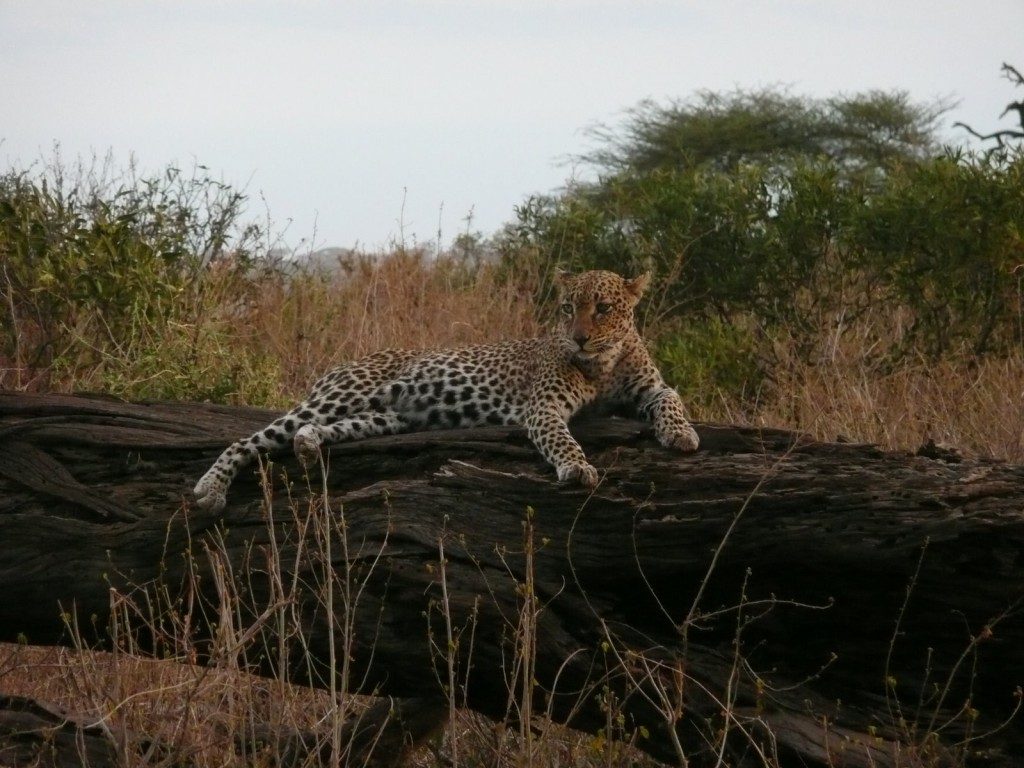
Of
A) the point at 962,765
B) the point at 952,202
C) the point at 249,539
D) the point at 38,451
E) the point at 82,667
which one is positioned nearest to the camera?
the point at 82,667

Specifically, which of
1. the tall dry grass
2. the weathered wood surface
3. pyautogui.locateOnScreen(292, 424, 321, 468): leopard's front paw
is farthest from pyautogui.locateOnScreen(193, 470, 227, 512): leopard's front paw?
the tall dry grass

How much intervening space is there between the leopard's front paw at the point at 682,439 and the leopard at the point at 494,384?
1.18 feet

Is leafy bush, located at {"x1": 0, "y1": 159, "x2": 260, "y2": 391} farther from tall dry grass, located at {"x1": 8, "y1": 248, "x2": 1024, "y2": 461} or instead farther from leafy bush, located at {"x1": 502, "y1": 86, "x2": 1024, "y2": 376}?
leafy bush, located at {"x1": 502, "y1": 86, "x2": 1024, "y2": 376}

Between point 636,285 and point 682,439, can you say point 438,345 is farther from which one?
point 682,439

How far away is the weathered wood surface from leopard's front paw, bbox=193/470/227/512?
0.08 m

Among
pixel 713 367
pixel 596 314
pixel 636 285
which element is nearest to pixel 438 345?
pixel 713 367

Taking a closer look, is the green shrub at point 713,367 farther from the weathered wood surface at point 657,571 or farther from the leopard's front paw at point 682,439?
the weathered wood surface at point 657,571

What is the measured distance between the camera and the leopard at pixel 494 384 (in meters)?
6.76

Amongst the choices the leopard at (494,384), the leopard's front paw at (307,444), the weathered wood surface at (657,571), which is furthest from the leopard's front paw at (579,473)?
the leopard's front paw at (307,444)

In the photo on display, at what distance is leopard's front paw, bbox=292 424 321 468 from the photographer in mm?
6430

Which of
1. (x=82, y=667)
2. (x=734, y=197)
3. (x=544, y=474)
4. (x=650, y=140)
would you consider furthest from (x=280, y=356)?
(x=650, y=140)

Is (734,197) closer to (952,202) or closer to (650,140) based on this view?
(952,202)

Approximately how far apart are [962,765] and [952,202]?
24.9 ft

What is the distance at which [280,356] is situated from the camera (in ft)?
40.7
